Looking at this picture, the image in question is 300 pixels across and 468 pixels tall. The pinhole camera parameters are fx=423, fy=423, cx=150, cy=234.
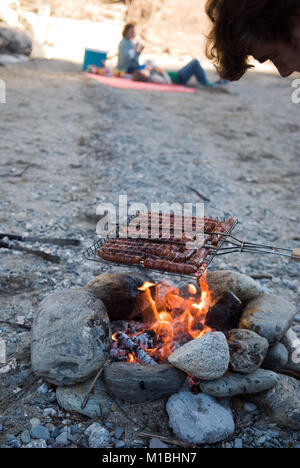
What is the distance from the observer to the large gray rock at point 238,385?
2861mm

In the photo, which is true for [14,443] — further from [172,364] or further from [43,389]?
[172,364]

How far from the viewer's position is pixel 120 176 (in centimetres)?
732

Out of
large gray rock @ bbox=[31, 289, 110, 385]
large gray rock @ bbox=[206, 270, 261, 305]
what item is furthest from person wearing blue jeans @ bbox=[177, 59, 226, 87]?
large gray rock @ bbox=[31, 289, 110, 385]

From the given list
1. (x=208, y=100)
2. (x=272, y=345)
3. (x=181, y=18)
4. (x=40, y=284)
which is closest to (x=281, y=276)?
(x=272, y=345)

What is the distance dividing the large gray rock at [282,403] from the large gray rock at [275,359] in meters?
0.20

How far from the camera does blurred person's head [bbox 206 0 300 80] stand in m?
1.97

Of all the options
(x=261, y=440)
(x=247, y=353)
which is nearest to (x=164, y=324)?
(x=247, y=353)

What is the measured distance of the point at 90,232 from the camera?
18.1ft

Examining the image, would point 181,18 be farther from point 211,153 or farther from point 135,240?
point 135,240

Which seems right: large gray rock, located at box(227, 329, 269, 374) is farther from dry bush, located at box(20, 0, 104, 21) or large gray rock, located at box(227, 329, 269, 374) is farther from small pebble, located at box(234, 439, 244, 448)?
dry bush, located at box(20, 0, 104, 21)

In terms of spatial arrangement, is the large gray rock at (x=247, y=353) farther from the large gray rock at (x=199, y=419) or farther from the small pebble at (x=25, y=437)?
the small pebble at (x=25, y=437)

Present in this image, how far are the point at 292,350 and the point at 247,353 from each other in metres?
0.74

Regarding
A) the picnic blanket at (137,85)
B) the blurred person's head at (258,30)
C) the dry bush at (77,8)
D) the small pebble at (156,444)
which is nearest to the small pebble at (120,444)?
the small pebble at (156,444)

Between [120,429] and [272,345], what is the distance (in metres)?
1.30
